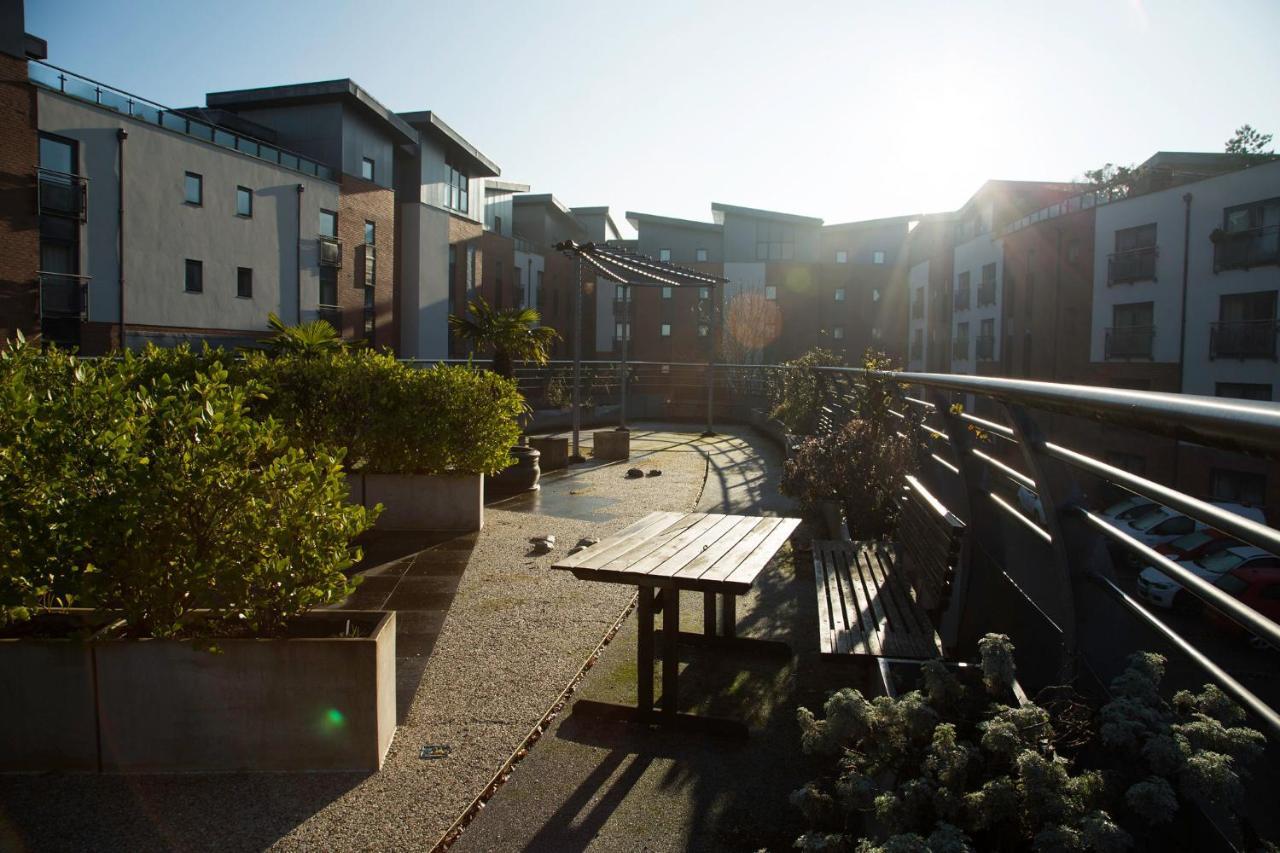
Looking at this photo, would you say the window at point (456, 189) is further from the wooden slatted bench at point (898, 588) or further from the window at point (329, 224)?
the wooden slatted bench at point (898, 588)

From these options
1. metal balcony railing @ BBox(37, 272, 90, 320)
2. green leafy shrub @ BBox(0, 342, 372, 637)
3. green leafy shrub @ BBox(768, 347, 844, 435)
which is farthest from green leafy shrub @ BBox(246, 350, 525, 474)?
metal balcony railing @ BBox(37, 272, 90, 320)

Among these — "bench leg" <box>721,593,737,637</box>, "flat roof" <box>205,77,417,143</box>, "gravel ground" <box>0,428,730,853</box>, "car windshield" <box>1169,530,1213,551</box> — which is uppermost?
"flat roof" <box>205,77,417,143</box>

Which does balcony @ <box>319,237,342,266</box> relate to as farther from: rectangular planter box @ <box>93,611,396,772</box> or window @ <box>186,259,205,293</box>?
rectangular planter box @ <box>93,611,396,772</box>

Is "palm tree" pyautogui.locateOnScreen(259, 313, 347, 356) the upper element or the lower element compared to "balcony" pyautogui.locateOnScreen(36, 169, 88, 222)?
lower

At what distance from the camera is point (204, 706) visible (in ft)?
11.9

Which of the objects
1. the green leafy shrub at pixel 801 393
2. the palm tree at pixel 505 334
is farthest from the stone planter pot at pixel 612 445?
the green leafy shrub at pixel 801 393

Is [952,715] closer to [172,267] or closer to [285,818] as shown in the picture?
[285,818]

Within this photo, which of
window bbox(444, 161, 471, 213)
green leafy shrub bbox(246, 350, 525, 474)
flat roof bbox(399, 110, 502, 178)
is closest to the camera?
green leafy shrub bbox(246, 350, 525, 474)

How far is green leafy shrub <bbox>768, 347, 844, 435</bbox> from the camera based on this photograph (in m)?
13.3

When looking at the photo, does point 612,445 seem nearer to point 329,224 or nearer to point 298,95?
point 329,224

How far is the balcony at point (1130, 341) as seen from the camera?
111ft

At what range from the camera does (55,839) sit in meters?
3.14

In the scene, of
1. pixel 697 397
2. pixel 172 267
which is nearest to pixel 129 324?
pixel 172 267

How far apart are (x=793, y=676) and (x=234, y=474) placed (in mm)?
2872
